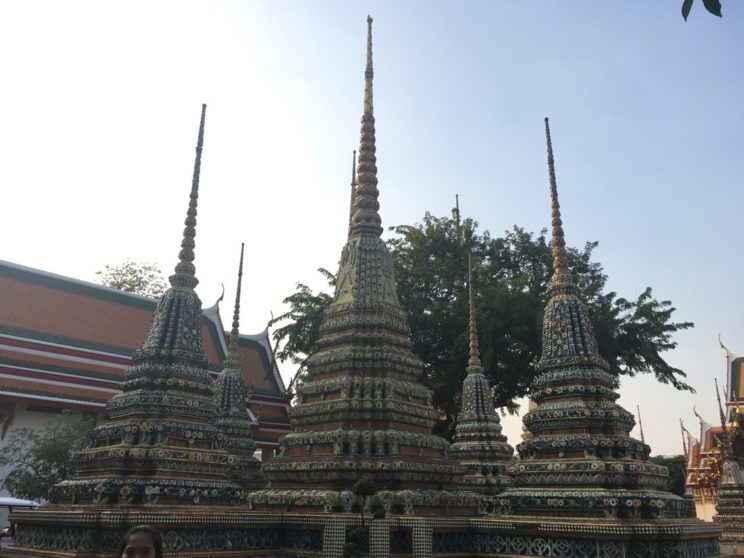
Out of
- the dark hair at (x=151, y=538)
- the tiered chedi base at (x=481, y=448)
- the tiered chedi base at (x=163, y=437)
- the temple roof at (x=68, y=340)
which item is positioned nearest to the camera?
the dark hair at (x=151, y=538)

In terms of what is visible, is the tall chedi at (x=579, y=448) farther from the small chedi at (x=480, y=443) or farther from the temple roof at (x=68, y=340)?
the temple roof at (x=68, y=340)

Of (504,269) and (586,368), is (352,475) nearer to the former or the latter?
(586,368)

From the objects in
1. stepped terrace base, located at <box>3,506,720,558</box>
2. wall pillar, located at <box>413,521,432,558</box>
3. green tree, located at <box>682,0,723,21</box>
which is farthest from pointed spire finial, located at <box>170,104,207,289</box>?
green tree, located at <box>682,0,723,21</box>

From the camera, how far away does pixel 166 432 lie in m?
9.23

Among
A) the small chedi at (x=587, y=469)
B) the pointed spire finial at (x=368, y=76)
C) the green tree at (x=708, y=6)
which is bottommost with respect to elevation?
the small chedi at (x=587, y=469)

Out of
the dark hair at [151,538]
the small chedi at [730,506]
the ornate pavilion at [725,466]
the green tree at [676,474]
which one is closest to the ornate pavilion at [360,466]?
the dark hair at [151,538]

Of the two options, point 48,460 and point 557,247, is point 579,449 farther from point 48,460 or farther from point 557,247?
point 48,460

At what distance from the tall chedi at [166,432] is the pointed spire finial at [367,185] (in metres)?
3.27

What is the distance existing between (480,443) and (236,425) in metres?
6.39

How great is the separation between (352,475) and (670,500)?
4619 mm

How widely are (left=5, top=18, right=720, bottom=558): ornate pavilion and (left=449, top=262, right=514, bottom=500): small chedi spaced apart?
201 inches

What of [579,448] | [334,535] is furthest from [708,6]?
A: [579,448]

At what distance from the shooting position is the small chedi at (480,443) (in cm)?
1553

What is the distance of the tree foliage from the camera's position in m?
24.4
